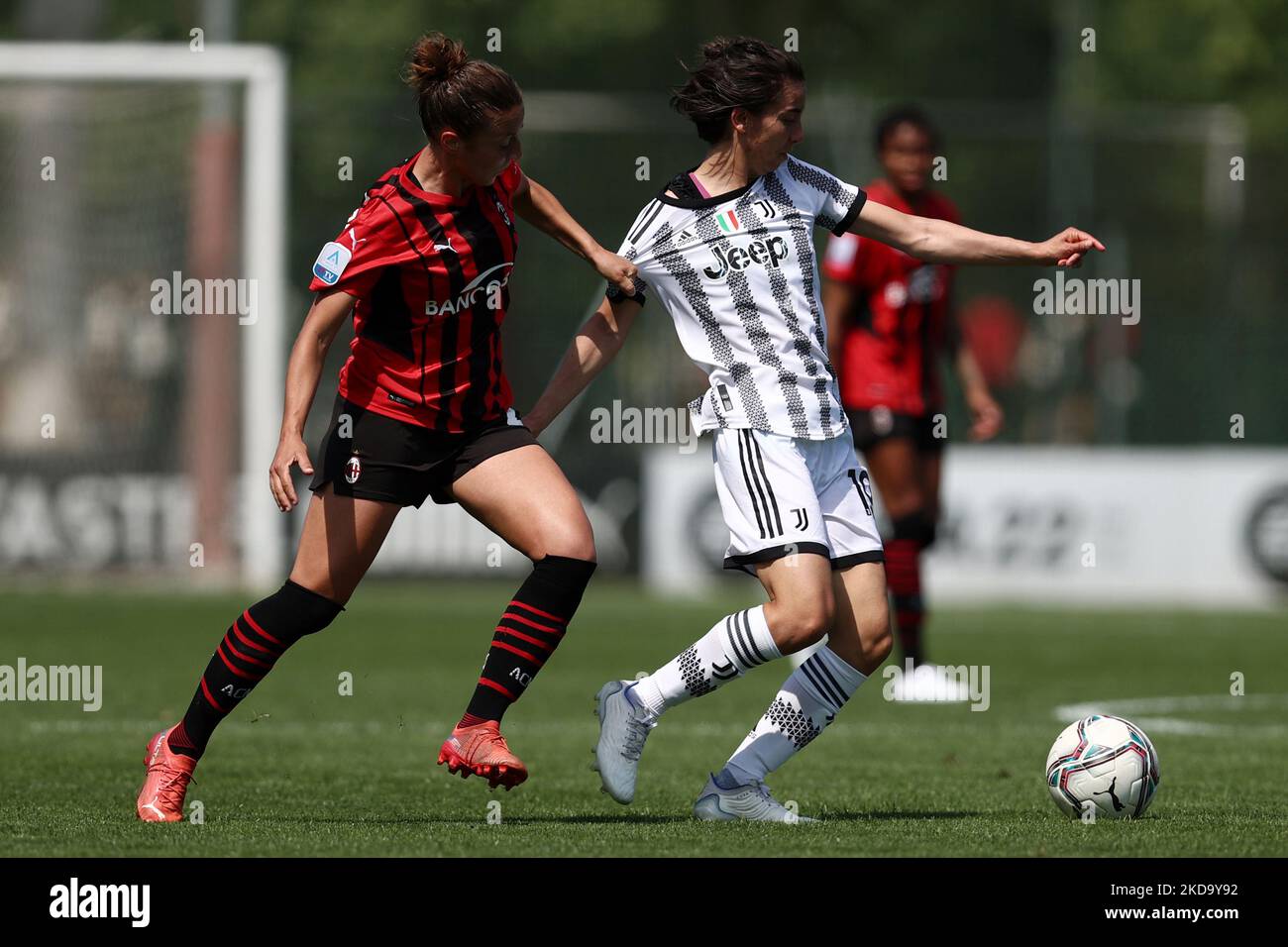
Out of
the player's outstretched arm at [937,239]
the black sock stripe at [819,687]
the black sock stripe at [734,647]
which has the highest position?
the player's outstretched arm at [937,239]

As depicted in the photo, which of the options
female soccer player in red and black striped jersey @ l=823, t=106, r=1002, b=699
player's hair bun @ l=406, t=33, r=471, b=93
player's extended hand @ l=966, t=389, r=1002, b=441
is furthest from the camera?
player's extended hand @ l=966, t=389, r=1002, b=441

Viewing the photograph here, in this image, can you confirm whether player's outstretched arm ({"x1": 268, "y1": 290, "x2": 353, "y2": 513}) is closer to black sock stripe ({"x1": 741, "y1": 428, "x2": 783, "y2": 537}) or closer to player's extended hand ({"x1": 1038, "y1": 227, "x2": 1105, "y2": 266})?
black sock stripe ({"x1": 741, "y1": 428, "x2": 783, "y2": 537})

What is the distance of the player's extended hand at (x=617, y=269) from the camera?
6109mm

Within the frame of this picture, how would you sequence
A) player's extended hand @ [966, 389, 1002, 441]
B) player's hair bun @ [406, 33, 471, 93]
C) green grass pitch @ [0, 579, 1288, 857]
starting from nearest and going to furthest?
1. green grass pitch @ [0, 579, 1288, 857]
2. player's hair bun @ [406, 33, 471, 93]
3. player's extended hand @ [966, 389, 1002, 441]

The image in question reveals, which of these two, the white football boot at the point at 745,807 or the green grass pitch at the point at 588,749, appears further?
the white football boot at the point at 745,807

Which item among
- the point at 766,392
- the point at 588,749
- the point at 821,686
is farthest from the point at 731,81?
the point at 588,749

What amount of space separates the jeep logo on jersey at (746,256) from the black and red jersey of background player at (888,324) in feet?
12.3

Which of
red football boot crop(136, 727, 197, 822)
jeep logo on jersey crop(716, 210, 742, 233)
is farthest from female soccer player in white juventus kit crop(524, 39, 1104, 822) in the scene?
red football boot crop(136, 727, 197, 822)

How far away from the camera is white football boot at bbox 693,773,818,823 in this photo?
20.0 feet

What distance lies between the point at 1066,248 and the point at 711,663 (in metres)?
1.60

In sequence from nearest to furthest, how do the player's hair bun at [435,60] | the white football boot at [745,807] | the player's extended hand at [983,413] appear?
the player's hair bun at [435,60] → the white football boot at [745,807] → the player's extended hand at [983,413]

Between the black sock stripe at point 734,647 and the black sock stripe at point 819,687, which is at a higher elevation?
the black sock stripe at point 734,647

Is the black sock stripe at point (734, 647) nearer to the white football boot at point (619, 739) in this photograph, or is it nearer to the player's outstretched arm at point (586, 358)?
the white football boot at point (619, 739)

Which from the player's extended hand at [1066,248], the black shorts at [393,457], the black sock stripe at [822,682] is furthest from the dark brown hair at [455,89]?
the black sock stripe at [822,682]
